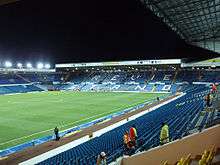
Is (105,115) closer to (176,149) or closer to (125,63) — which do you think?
A: (176,149)

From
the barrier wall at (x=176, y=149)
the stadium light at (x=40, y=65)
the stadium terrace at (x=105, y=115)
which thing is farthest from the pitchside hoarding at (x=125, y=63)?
the barrier wall at (x=176, y=149)

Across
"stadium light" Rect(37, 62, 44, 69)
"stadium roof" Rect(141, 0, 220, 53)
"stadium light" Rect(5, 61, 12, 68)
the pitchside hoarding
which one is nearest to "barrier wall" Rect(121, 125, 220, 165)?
"stadium roof" Rect(141, 0, 220, 53)

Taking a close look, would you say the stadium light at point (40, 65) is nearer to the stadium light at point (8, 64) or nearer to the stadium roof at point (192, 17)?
the stadium light at point (8, 64)

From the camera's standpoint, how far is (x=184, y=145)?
8.34 metres

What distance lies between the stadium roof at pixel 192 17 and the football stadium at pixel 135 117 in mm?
83

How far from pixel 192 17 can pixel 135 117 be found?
1283 cm

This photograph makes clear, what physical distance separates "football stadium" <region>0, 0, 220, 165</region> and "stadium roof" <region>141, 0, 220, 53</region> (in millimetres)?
83

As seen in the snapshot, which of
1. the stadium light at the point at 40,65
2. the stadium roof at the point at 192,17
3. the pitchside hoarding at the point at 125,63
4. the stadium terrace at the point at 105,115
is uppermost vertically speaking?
the stadium roof at the point at 192,17

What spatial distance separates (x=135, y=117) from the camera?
2117cm

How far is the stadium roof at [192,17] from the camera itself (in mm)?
23094

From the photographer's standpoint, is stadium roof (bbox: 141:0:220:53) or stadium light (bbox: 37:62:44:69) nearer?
stadium roof (bbox: 141:0:220:53)

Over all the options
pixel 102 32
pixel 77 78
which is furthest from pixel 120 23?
pixel 77 78

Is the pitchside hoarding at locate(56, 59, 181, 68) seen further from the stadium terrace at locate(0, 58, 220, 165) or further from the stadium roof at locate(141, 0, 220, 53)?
the stadium roof at locate(141, 0, 220, 53)

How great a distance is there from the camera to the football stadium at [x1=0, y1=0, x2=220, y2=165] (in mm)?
8453
